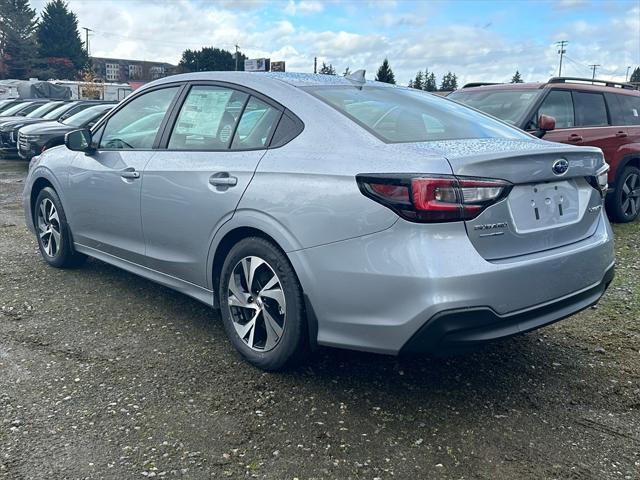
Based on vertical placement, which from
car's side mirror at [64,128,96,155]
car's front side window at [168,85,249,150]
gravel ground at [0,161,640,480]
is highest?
A: car's front side window at [168,85,249,150]

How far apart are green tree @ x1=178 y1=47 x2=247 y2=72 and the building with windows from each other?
17.5 m

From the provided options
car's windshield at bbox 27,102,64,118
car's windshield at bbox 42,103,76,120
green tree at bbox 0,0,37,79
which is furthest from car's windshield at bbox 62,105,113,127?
green tree at bbox 0,0,37,79

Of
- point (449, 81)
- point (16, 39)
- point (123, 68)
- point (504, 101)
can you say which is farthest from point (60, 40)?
point (504, 101)

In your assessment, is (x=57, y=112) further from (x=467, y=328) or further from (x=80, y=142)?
(x=467, y=328)

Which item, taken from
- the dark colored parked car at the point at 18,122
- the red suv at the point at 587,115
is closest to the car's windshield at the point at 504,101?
the red suv at the point at 587,115

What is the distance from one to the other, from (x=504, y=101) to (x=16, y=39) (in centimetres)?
8206

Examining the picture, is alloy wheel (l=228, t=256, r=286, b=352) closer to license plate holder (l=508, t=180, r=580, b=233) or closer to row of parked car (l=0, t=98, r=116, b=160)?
license plate holder (l=508, t=180, r=580, b=233)

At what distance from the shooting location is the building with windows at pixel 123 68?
87.1m

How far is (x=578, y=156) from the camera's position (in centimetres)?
299

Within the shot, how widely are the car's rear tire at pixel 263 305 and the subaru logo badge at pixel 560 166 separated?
4.36 feet

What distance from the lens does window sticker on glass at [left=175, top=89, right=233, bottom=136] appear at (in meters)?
3.65

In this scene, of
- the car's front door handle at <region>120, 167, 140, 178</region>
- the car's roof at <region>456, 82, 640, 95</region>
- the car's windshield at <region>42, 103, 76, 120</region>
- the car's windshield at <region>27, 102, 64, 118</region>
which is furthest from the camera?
the car's windshield at <region>27, 102, 64, 118</region>

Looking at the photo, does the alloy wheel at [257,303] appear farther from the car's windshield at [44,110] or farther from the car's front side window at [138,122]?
the car's windshield at [44,110]

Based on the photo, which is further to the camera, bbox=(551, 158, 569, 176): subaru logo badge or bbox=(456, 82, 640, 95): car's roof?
bbox=(456, 82, 640, 95): car's roof
